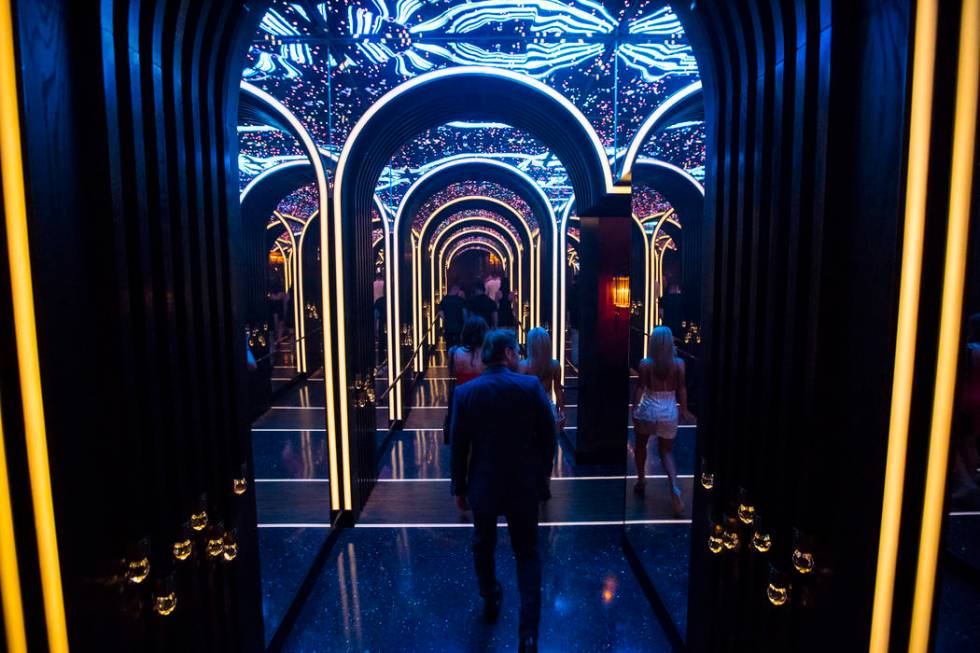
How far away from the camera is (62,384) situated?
117 cm

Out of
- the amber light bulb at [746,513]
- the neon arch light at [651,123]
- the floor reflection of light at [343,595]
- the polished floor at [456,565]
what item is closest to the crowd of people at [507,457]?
the polished floor at [456,565]

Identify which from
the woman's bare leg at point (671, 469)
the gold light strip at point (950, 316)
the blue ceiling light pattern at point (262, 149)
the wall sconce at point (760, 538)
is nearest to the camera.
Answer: the gold light strip at point (950, 316)

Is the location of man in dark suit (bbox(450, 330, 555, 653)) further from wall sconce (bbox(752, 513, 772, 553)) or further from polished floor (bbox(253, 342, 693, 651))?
wall sconce (bbox(752, 513, 772, 553))

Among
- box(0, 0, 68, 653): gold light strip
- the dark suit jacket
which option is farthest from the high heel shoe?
box(0, 0, 68, 653): gold light strip

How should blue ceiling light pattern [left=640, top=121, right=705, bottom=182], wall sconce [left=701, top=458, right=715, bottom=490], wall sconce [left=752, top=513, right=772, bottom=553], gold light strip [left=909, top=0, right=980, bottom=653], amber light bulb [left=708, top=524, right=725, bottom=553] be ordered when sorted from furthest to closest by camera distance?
blue ceiling light pattern [left=640, top=121, right=705, bottom=182] → wall sconce [left=701, top=458, right=715, bottom=490] → amber light bulb [left=708, top=524, right=725, bottom=553] → wall sconce [left=752, top=513, right=772, bottom=553] → gold light strip [left=909, top=0, right=980, bottom=653]

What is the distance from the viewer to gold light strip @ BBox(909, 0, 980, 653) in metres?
1.01

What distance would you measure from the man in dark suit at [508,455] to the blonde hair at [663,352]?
166cm

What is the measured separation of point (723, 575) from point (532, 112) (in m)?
3.85

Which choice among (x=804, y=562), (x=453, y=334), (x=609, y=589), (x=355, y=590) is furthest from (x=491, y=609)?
(x=453, y=334)

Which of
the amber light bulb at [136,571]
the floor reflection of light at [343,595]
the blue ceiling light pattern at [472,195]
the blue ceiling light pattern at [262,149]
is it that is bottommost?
the floor reflection of light at [343,595]

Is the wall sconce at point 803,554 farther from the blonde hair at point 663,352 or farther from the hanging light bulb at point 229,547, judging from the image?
the blonde hair at point 663,352

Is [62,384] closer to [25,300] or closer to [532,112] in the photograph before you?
[25,300]

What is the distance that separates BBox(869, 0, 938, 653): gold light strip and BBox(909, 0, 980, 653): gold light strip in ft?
0.16

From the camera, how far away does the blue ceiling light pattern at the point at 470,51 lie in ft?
9.83
